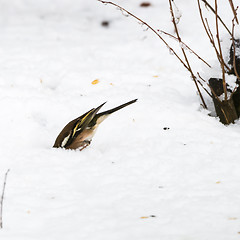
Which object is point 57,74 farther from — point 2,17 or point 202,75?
point 2,17

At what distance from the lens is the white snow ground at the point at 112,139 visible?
246cm

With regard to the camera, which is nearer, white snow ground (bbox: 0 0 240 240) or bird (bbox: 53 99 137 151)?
white snow ground (bbox: 0 0 240 240)

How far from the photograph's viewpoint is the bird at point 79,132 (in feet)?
12.0

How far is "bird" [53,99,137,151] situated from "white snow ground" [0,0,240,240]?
0.09m

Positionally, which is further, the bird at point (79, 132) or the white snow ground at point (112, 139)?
the bird at point (79, 132)

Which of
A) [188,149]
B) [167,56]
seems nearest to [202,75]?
[188,149]

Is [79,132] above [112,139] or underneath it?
above

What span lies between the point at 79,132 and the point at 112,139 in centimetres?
33

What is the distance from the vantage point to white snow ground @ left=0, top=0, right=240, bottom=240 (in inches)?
96.7

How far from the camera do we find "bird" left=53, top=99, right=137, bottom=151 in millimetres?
3650

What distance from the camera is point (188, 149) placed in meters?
3.52

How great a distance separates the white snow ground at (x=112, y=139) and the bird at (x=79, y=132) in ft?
0.30

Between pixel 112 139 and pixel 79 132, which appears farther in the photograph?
pixel 112 139

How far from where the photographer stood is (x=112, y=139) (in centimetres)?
388
